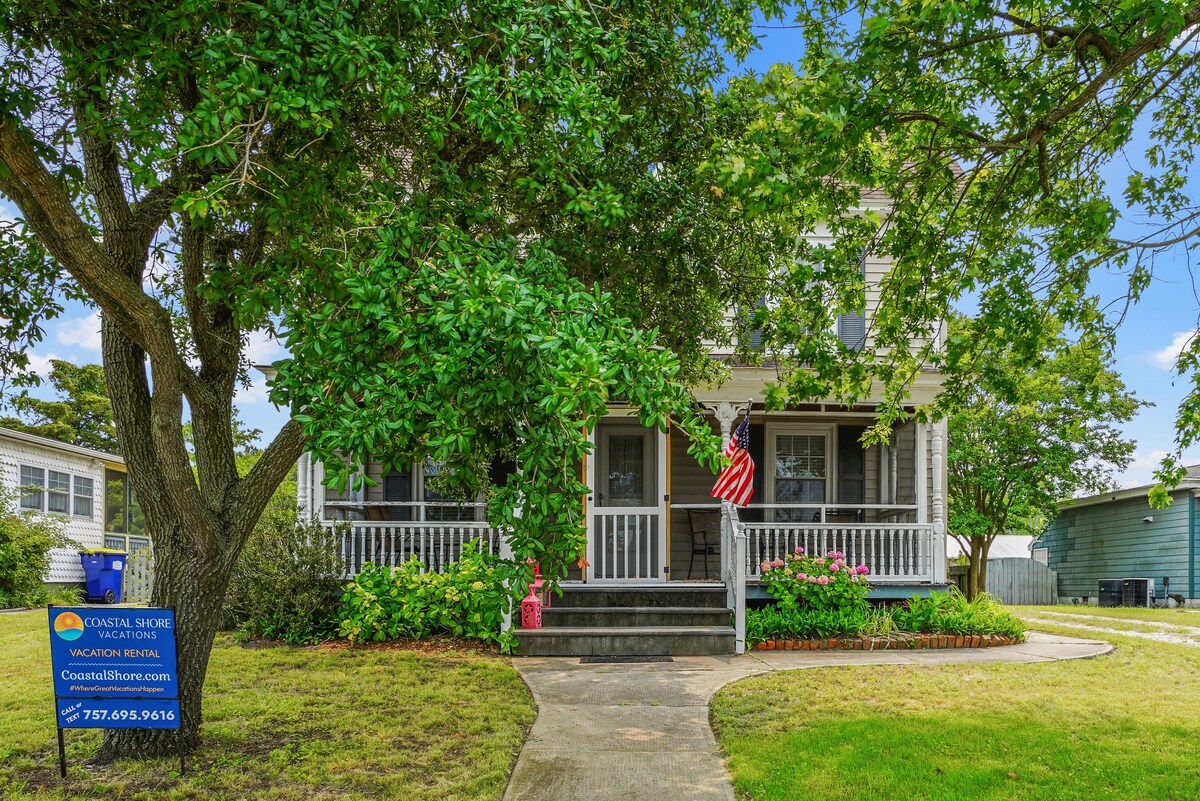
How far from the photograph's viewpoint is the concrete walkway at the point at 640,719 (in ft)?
16.7

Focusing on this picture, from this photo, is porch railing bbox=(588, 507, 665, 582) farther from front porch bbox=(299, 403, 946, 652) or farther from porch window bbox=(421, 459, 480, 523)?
porch window bbox=(421, 459, 480, 523)

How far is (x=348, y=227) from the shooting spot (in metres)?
5.61

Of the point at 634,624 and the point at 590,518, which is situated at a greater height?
the point at 590,518

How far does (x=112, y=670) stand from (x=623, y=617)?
19.8ft

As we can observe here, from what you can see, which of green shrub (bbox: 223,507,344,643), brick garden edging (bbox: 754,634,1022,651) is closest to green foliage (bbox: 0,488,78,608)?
green shrub (bbox: 223,507,344,643)

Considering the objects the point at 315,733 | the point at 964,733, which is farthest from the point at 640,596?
the point at 315,733

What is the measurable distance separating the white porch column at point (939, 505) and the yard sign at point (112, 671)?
959 centimetres

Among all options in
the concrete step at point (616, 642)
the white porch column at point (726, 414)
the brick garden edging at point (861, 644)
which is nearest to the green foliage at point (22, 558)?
the concrete step at point (616, 642)

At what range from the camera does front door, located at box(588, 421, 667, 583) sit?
1138cm

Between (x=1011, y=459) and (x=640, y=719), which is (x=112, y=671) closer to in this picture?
(x=640, y=719)

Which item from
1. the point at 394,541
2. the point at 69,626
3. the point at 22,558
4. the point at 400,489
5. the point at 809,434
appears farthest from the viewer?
the point at 22,558

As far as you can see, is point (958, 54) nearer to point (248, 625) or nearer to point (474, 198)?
point (474, 198)

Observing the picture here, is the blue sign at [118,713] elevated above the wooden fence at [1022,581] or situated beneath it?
elevated above

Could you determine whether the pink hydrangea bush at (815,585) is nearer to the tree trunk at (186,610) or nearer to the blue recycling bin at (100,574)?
the tree trunk at (186,610)
